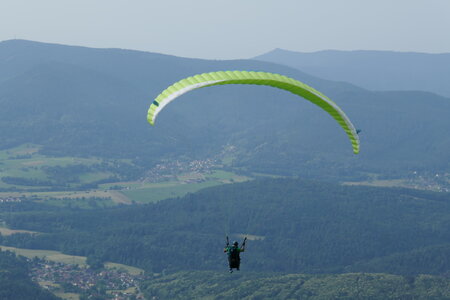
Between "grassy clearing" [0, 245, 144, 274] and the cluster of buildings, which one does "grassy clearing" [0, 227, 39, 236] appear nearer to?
"grassy clearing" [0, 245, 144, 274]

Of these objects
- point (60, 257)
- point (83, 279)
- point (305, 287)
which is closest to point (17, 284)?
point (83, 279)

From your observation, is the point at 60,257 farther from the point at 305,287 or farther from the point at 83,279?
the point at 305,287

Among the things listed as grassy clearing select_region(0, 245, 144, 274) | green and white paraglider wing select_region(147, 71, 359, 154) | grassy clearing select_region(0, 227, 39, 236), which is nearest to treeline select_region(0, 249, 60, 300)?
grassy clearing select_region(0, 245, 144, 274)

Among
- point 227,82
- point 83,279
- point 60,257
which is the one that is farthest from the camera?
point 60,257

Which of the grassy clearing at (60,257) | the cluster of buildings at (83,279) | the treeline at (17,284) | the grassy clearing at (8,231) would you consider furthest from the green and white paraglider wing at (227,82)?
the grassy clearing at (8,231)

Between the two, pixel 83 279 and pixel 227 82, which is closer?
pixel 227 82

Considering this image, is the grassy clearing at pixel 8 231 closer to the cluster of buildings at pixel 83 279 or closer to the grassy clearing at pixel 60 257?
the grassy clearing at pixel 60 257
